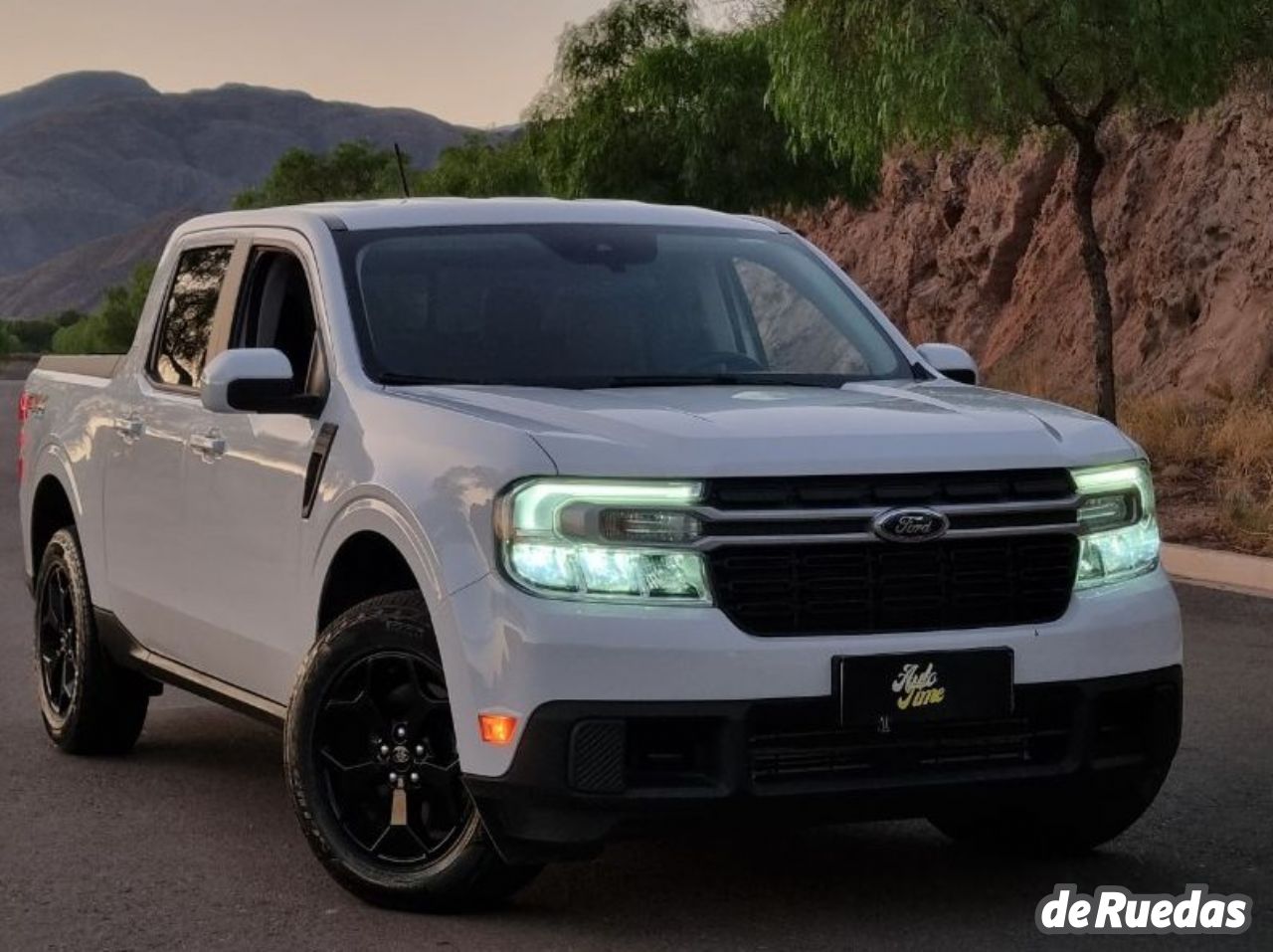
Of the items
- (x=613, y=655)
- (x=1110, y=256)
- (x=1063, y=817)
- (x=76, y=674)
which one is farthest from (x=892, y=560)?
(x=1110, y=256)

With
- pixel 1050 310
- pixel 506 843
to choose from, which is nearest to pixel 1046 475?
pixel 506 843

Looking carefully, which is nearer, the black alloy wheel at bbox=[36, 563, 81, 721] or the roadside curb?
the black alloy wheel at bbox=[36, 563, 81, 721]

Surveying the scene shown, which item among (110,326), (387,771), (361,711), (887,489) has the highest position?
(887,489)

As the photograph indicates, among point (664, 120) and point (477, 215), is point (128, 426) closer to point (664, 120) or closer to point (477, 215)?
point (477, 215)

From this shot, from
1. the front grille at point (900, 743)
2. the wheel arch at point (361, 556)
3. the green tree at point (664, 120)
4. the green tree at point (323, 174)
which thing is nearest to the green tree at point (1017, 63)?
the wheel arch at point (361, 556)

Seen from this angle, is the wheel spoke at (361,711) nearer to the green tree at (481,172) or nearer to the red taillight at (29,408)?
the red taillight at (29,408)

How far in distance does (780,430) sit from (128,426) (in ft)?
10.2

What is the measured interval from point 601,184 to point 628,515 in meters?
34.7

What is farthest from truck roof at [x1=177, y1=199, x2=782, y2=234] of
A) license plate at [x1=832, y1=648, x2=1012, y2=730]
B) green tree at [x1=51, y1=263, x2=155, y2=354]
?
green tree at [x1=51, y1=263, x2=155, y2=354]

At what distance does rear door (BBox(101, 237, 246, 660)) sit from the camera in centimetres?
809

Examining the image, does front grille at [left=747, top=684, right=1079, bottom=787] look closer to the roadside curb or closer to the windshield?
the windshield

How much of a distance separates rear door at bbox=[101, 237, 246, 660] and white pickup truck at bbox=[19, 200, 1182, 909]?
0.34 feet

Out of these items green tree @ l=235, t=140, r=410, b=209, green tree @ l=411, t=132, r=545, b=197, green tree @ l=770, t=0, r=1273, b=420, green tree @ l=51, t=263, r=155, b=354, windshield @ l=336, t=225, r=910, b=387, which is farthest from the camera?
green tree @ l=51, t=263, r=155, b=354

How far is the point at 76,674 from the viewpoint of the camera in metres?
9.03
